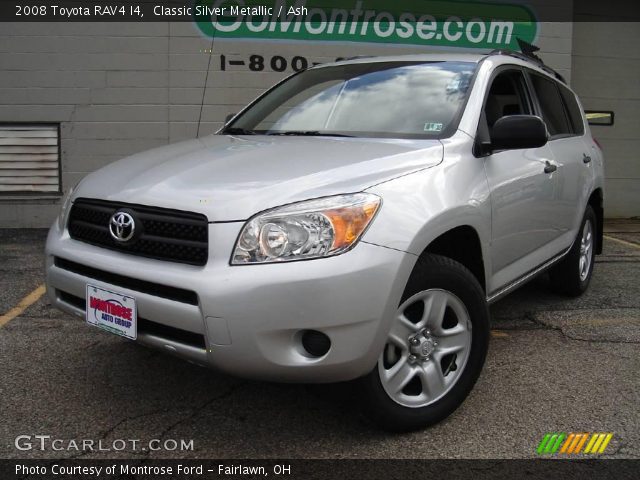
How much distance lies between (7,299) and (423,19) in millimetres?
6045

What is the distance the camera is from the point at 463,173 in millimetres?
2916

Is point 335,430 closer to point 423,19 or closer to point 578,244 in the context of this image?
point 578,244

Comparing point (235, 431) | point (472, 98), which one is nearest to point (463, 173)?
point (472, 98)

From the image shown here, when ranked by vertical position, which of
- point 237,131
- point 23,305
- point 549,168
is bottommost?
point 23,305

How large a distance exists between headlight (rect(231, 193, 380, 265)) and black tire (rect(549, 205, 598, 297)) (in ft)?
8.90

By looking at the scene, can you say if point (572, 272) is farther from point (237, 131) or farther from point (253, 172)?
point (253, 172)

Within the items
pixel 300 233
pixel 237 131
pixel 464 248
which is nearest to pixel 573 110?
pixel 464 248

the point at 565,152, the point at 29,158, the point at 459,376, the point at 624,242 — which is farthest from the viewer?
the point at 29,158

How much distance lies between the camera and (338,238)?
2316 millimetres

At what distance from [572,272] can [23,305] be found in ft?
12.9

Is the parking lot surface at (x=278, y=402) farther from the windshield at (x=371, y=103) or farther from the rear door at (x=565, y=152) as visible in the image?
the windshield at (x=371, y=103)

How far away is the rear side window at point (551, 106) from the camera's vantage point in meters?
4.20

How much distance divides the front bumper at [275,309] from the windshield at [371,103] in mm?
1030

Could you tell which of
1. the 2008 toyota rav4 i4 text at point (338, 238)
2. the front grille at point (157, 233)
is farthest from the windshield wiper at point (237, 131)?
the front grille at point (157, 233)
